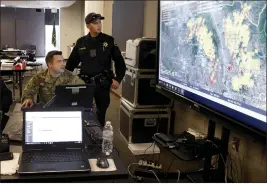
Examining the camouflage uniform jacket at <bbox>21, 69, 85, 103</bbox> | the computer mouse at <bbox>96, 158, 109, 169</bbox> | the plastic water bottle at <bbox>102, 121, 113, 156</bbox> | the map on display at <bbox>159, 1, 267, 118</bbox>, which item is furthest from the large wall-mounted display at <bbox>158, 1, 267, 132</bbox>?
the camouflage uniform jacket at <bbox>21, 69, 85, 103</bbox>

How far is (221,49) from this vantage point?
208 centimetres

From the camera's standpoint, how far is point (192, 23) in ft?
8.09

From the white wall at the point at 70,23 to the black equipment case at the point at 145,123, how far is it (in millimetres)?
10538

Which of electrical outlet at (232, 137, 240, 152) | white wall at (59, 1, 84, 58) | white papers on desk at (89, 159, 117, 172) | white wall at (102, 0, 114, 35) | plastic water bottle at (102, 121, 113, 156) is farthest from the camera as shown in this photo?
white wall at (59, 1, 84, 58)

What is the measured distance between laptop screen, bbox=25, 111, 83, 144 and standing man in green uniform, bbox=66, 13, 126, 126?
6.49 feet

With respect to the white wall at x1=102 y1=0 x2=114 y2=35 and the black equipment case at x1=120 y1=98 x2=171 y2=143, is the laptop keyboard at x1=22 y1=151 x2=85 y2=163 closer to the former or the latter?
the black equipment case at x1=120 y1=98 x2=171 y2=143

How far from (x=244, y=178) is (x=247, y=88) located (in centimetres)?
99

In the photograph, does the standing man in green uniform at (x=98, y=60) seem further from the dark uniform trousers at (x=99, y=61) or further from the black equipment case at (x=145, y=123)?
the black equipment case at (x=145, y=123)

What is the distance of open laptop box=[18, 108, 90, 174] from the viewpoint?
1.84 meters

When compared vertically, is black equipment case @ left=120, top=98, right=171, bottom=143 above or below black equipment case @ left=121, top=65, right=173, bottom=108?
below

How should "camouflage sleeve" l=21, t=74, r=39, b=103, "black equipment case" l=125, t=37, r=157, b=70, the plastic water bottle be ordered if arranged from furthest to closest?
"black equipment case" l=125, t=37, r=157, b=70 → "camouflage sleeve" l=21, t=74, r=39, b=103 → the plastic water bottle

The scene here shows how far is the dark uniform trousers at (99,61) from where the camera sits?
3.96 m

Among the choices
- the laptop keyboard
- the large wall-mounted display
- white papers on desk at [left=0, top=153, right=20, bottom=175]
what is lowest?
white papers on desk at [left=0, top=153, right=20, bottom=175]

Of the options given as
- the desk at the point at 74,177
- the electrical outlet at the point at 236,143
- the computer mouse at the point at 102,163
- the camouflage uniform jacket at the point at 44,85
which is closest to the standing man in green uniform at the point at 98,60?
the camouflage uniform jacket at the point at 44,85
